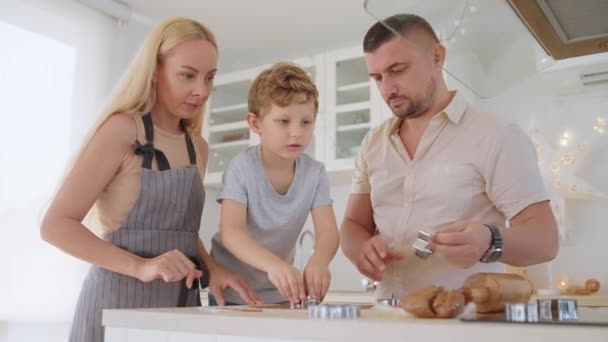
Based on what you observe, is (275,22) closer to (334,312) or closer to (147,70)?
(147,70)

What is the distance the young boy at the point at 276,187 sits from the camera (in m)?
1.18

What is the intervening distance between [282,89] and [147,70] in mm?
277

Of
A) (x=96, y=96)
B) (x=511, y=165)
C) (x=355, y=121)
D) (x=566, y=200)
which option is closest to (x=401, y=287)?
(x=511, y=165)

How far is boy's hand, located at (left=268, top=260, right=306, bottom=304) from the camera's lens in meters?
0.94

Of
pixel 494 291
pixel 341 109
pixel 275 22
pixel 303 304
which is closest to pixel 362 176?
pixel 303 304

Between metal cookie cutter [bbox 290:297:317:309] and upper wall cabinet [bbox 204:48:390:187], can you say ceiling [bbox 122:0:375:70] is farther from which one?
metal cookie cutter [bbox 290:297:317:309]

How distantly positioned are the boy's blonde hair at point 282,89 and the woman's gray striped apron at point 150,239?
21 centimetres

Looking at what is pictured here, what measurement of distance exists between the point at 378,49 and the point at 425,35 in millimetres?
240

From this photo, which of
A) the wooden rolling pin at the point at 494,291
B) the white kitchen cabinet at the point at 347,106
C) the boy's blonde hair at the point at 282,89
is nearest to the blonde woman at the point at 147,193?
the boy's blonde hair at the point at 282,89

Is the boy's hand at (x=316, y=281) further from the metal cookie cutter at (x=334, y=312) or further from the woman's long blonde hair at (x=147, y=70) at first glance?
the woman's long blonde hair at (x=147, y=70)

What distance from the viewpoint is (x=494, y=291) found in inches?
25.9

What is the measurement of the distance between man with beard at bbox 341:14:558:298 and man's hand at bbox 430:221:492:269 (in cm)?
11

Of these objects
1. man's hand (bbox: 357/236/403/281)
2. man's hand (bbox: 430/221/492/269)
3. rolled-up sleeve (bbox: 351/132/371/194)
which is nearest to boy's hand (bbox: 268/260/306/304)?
man's hand (bbox: 357/236/403/281)

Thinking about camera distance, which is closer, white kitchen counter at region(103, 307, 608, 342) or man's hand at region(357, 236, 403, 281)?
white kitchen counter at region(103, 307, 608, 342)
